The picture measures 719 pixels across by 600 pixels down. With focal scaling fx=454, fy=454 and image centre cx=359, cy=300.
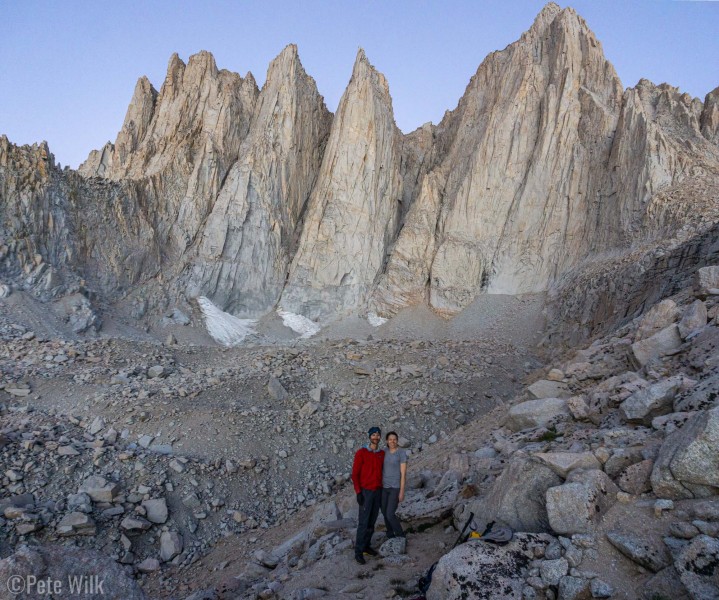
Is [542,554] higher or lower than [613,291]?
lower

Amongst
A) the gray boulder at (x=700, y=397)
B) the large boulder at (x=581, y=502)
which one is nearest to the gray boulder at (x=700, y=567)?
the large boulder at (x=581, y=502)

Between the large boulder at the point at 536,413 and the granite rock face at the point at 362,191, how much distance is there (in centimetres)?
1957

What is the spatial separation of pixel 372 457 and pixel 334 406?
25.7ft

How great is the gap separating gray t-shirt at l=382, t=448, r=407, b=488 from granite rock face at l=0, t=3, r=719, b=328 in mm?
22814

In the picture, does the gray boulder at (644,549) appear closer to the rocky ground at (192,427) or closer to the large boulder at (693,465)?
the large boulder at (693,465)

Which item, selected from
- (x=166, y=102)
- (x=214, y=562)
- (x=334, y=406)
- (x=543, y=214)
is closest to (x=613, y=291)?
(x=543, y=214)

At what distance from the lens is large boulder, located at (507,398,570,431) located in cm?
790

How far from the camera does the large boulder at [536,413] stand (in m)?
7.90

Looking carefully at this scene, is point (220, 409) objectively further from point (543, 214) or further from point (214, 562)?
point (543, 214)

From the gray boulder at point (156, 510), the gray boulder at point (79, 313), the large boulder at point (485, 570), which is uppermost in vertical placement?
the gray boulder at point (79, 313)

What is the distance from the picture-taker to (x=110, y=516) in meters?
8.48

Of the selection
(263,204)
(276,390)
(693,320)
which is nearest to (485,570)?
(693,320)

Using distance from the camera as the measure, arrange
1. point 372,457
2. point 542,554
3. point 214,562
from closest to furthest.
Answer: point 542,554 → point 372,457 → point 214,562

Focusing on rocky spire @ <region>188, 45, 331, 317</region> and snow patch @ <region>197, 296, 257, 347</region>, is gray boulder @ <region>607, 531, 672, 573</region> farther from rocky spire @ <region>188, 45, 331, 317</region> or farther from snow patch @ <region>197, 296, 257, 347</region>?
rocky spire @ <region>188, 45, 331, 317</region>
